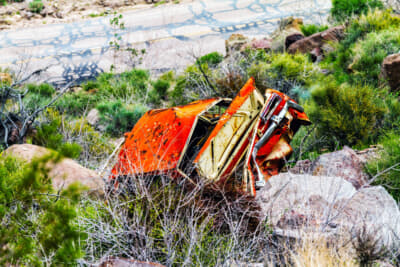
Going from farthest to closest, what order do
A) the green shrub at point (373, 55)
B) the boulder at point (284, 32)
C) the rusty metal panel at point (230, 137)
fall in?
1. the boulder at point (284, 32)
2. the green shrub at point (373, 55)
3. the rusty metal panel at point (230, 137)

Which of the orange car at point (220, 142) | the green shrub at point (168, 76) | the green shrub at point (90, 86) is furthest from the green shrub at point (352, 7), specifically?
the orange car at point (220, 142)

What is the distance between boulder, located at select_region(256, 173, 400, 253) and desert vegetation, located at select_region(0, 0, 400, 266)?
0.40ft

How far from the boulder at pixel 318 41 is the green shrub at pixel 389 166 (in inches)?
267

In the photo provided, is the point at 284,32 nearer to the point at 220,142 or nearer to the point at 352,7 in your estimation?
the point at 352,7

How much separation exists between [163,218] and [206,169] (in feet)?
2.49

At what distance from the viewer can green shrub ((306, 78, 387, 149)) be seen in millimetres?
6586

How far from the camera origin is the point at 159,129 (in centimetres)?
512

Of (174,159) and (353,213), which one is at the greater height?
(174,159)

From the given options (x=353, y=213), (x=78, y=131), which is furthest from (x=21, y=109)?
(x=353, y=213)

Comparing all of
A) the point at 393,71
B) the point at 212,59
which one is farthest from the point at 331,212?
the point at 212,59

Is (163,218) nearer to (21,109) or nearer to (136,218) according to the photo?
(136,218)

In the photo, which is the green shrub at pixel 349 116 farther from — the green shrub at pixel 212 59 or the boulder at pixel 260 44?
the boulder at pixel 260 44

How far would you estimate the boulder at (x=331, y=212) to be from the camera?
3.47 metres

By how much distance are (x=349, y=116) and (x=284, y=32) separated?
702 cm
